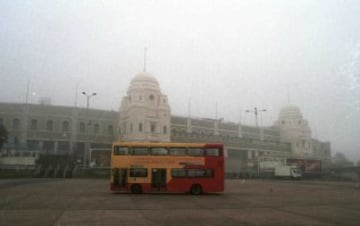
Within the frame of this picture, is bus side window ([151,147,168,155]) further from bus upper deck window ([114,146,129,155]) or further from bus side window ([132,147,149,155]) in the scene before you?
bus upper deck window ([114,146,129,155])

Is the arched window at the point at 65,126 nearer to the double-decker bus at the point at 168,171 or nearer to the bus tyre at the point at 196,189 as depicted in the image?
the double-decker bus at the point at 168,171

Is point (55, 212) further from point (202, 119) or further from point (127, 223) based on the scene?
point (202, 119)

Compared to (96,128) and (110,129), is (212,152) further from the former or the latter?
(110,129)

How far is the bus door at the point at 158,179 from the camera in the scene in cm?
2636

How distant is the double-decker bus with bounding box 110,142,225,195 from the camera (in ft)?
86.5

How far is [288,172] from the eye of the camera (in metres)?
66.2

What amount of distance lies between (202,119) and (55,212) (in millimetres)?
93159

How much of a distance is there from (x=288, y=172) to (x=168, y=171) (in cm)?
4418

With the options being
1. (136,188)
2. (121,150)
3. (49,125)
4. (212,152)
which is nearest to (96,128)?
(49,125)

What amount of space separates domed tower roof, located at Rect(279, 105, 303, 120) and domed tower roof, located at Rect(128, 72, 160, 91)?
156 feet

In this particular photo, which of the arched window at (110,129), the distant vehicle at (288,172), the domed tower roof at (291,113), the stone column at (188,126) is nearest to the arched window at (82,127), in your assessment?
the arched window at (110,129)

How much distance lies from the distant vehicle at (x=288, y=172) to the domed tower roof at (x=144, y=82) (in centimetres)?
3392

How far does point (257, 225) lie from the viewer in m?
12.5

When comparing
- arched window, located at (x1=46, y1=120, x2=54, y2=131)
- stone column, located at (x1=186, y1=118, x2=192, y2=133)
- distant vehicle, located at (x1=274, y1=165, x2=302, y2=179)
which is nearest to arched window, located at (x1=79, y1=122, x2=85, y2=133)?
arched window, located at (x1=46, y1=120, x2=54, y2=131)
